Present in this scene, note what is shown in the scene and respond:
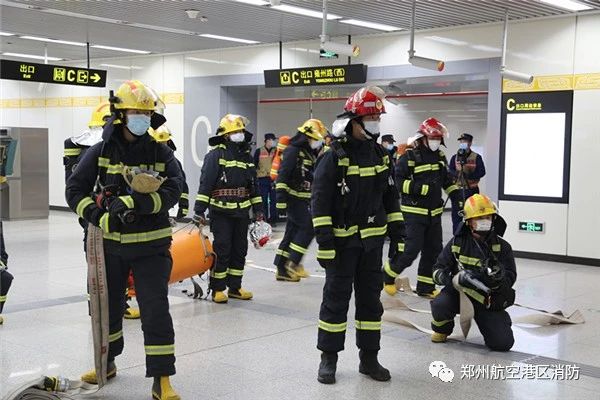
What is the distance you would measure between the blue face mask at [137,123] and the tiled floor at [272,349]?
1.63 metres

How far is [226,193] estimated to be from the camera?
7.34 m

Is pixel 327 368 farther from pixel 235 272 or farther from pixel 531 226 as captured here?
pixel 531 226

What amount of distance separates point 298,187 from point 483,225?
317 centimetres

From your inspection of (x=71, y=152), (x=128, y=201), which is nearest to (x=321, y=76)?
(x=71, y=152)

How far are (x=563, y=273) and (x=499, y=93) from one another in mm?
3038

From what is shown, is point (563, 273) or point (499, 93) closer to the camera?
point (563, 273)

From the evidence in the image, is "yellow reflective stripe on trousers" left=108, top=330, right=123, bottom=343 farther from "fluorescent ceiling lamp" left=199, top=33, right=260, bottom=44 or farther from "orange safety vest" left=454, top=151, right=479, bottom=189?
"fluorescent ceiling lamp" left=199, top=33, right=260, bottom=44

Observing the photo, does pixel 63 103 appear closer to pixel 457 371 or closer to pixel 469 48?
pixel 469 48

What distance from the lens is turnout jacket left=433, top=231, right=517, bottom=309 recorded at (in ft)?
18.8

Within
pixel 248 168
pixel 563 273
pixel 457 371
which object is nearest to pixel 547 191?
pixel 563 273

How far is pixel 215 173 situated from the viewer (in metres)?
7.34

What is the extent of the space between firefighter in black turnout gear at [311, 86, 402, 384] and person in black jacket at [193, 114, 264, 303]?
2.56 meters

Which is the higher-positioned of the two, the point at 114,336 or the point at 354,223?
the point at 354,223

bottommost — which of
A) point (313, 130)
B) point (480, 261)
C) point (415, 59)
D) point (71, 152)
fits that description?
point (480, 261)
